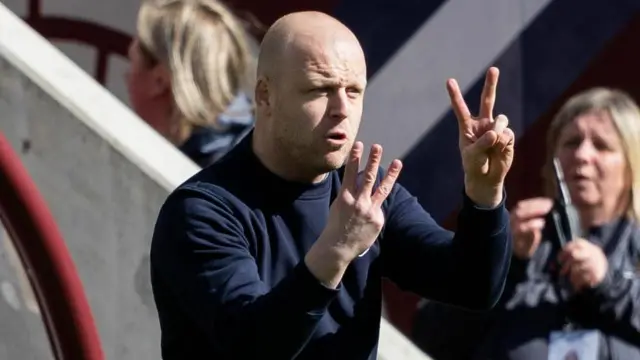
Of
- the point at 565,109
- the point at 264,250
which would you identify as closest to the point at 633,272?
the point at 565,109

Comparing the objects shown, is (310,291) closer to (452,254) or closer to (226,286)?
(226,286)

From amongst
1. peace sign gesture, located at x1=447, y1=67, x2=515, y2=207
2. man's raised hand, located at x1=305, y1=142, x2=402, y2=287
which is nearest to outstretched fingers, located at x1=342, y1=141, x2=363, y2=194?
man's raised hand, located at x1=305, y1=142, x2=402, y2=287

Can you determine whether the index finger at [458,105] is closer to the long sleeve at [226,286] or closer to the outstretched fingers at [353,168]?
the outstretched fingers at [353,168]

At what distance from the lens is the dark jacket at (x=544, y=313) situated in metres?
3.46

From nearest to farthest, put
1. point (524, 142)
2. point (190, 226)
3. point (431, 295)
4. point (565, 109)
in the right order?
1. point (190, 226)
2. point (431, 295)
3. point (565, 109)
4. point (524, 142)

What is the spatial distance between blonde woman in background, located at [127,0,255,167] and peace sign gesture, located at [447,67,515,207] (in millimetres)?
1313

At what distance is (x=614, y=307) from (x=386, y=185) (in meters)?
1.38

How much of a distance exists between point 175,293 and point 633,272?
1.54 metres

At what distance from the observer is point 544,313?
351cm

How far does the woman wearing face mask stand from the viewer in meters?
3.46

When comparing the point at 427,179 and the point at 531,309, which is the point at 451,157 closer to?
the point at 427,179

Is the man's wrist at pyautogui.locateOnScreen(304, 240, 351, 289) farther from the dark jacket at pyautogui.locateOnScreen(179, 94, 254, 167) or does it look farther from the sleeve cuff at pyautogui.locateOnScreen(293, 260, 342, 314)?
the dark jacket at pyautogui.locateOnScreen(179, 94, 254, 167)

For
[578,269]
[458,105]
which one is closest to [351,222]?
[458,105]

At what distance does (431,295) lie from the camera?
2449mm
